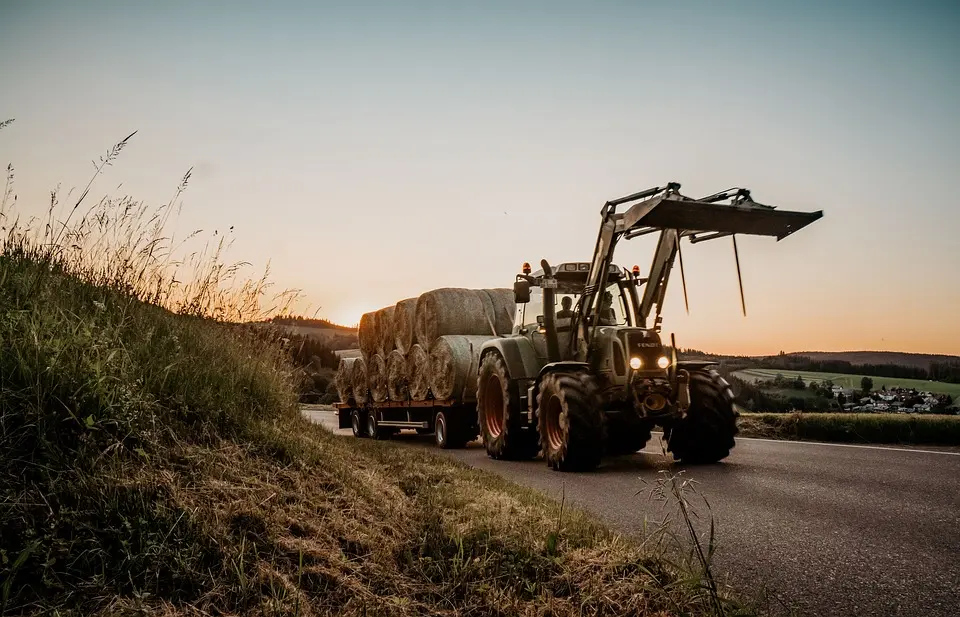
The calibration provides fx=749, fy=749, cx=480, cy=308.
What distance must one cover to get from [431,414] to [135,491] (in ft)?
32.7

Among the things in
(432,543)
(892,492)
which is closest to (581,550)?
(432,543)

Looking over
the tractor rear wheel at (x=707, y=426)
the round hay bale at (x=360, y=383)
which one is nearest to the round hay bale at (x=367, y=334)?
the round hay bale at (x=360, y=383)

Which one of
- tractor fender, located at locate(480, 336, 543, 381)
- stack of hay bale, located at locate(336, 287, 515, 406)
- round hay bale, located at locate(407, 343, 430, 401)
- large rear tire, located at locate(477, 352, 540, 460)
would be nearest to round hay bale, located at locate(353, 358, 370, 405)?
stack of hay bale, located at locate(336, 287, 515, 406)

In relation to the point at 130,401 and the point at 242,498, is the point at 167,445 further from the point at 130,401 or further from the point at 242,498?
the point at 242,498

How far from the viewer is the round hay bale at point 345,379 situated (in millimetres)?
17047

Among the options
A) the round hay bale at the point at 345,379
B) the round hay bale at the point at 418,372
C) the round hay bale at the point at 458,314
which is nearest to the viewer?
the round hay bale at the point at 458,314

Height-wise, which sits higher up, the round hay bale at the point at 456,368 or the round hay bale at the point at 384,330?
the round hay bale at the point at 384,330

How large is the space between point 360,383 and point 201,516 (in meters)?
13.0

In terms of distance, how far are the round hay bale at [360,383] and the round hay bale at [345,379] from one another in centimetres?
26

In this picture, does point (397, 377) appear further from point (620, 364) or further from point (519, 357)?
point (620, 364)

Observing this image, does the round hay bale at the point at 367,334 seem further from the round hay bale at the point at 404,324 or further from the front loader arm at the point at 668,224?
the front loader arm at the point at 668,224

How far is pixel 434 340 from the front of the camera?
13.0 m

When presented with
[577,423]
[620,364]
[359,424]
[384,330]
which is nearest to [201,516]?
[577,423]

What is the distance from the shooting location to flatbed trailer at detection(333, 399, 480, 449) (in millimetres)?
12383
